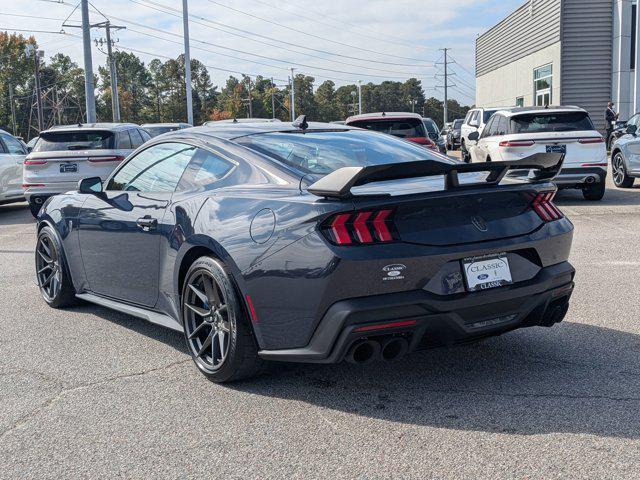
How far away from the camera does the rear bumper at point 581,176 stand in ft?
44.4

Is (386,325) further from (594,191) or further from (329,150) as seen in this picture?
(594,191)

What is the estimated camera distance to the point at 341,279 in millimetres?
3738

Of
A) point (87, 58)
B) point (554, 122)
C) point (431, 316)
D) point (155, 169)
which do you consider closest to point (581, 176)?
point (554, 122)

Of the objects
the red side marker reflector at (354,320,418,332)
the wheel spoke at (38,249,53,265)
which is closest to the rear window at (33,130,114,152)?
the wheel spoke at (38,249,53,265)

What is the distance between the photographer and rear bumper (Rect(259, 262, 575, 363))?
374 centimetres

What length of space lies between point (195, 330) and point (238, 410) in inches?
28.9

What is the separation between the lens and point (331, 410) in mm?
4023

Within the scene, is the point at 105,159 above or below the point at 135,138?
below

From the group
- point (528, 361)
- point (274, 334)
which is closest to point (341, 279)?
point (274, 334)

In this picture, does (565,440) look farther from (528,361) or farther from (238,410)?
(238,410)

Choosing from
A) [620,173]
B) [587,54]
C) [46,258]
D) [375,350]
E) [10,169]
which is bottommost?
[375,350]

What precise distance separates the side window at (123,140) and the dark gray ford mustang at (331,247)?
8.94m

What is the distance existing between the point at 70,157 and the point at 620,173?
10.6 meters

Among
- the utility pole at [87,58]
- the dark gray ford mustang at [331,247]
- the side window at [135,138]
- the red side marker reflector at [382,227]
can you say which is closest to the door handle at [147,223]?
the dark gray ford mustang at [331,247]
